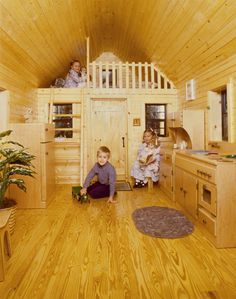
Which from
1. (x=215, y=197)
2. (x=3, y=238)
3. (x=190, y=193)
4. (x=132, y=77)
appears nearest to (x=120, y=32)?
(x=132, y=77)

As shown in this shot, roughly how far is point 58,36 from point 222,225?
3745 millimetres

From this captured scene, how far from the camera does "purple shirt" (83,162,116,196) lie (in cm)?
396

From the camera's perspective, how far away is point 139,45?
511 cm

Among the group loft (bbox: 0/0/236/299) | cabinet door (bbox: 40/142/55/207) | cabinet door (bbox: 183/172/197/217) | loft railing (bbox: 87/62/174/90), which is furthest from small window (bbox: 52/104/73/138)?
cabinet door (bbox: 183/172/197/217)

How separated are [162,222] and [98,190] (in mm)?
1391

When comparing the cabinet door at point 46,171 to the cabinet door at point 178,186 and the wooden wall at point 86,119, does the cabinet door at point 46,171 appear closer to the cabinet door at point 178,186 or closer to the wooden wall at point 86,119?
the wooden wall at point 86,119

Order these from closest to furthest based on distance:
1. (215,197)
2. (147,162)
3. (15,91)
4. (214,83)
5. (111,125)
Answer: (215,197) → (214,83) → (15,91) → (147,162) → (111,125)

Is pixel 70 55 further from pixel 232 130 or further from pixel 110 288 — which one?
pixel 110 288

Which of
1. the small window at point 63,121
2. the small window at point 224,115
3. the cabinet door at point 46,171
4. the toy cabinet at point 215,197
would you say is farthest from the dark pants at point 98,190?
the small window at point 224,115

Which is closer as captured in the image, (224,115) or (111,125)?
(224,115)

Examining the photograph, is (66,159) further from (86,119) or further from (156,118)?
(156,118)

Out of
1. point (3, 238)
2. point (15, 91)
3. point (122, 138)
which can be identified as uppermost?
point (15, 91)

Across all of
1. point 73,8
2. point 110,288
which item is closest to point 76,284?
point 110,288

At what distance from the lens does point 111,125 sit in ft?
18.1
